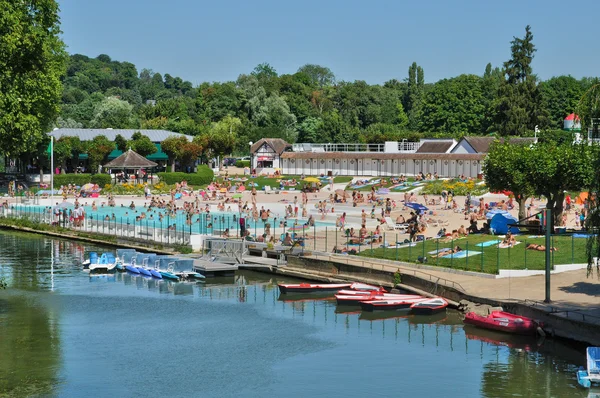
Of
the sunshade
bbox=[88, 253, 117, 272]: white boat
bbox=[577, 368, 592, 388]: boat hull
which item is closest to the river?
bbox=[577, 368, 592, 388]: boat hull

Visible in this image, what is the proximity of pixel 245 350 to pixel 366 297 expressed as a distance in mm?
8846

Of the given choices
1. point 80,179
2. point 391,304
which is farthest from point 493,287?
point 80,179

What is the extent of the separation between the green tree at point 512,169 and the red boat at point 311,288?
12.8 m

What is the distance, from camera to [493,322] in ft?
119

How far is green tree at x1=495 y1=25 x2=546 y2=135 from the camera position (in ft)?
408

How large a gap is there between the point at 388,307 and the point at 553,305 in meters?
8.04

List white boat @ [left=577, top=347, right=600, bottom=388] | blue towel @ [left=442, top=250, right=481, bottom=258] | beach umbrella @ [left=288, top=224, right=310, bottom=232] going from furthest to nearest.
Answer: beach umbrella @ [left=288, top=224, right=310, bottom=232], blue towel @ [left=442, top=250, right=481, bottom=258], white boat @ [left=577, top=347, right=600, bottom=388]

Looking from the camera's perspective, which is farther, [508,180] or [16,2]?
[508,180]

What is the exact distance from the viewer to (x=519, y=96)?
125m

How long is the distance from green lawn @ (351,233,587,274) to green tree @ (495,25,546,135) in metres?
77.6

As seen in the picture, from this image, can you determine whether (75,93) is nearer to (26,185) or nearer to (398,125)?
(398,125)

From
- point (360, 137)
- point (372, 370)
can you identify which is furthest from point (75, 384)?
point (360, 137)

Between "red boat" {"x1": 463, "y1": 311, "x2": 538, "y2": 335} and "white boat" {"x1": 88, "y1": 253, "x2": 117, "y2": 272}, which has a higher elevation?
"white boat" {"x1": 88, "y1": 253, "x2": 117, "y2": 272}

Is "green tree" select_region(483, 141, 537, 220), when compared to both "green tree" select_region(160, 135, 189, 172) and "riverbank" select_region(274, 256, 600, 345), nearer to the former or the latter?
"riverbank" select_region(274, 256, 600, 345)
